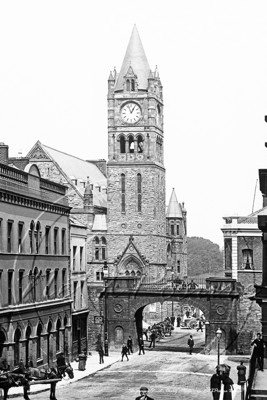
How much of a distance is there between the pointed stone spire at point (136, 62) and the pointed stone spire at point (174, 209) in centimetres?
2295

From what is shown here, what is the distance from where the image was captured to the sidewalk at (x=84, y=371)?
1672 inches

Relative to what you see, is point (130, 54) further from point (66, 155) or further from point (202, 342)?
point (202, 342)

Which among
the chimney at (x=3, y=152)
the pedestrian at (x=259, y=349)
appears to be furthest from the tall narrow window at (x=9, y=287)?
the pedestrian at (x=259, y=349)

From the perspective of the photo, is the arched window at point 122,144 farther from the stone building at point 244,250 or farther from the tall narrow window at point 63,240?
the tall narrow window at point 63,240

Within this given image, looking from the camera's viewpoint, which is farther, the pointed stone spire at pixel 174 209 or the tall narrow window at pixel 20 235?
the pointed stone spire at pixel 174 209

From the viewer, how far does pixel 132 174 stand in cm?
10675

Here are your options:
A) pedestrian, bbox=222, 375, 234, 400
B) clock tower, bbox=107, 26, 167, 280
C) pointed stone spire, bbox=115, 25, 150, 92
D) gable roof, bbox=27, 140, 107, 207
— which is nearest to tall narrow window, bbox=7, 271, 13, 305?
pedestrian, bbox=222, 375, 234, 400

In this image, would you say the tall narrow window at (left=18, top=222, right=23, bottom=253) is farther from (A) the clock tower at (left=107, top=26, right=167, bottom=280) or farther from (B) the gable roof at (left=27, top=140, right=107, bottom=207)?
(B) the gable roof at (left=27, top=140, right=107, bottom=207)

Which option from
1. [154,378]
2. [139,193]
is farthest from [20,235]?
[139,193]

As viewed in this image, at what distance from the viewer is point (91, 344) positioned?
236 feet

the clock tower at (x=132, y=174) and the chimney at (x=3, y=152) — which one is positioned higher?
the clock tower at (x=132, y=174)

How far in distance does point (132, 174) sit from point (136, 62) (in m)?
13.1

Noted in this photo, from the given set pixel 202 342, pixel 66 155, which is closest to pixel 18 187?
pixel 202 342

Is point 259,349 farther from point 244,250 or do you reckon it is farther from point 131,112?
point 131,112
